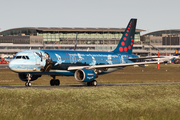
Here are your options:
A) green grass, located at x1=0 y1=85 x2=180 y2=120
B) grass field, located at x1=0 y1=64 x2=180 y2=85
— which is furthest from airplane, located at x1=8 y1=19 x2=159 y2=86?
green grass, located at x1=0 y1=85 x2=180 y2=120

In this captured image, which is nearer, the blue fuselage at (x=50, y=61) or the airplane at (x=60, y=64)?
the blue fuselage at (x=50, y=61)

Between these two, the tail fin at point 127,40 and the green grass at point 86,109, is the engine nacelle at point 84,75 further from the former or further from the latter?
the green grass at point 86,109

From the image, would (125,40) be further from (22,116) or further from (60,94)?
(22,116)

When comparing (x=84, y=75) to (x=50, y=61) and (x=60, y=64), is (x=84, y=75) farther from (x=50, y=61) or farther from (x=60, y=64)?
(x=50, y=61)

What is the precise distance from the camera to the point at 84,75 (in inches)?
1470

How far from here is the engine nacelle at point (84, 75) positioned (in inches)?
1473

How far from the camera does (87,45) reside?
643ft

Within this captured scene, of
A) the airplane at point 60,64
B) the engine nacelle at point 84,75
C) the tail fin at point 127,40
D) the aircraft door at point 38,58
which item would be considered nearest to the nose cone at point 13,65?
the airplane at point 60,64

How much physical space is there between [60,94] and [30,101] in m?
4.02

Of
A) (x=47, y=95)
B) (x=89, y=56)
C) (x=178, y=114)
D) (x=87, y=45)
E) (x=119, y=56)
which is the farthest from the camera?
(x=87, y=45)

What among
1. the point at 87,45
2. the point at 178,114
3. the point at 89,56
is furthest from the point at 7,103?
the point at 87,45

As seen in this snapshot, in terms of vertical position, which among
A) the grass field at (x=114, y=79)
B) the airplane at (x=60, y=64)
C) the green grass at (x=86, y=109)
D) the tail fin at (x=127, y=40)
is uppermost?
the tail fin at (x=127, y=40)

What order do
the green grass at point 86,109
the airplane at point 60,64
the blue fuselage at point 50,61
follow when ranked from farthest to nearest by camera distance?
the airplane at point 60,64 → the blue fuselage at point 50,61 → the green grass at point 86,109

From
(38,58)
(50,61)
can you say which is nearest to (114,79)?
(50,61)
